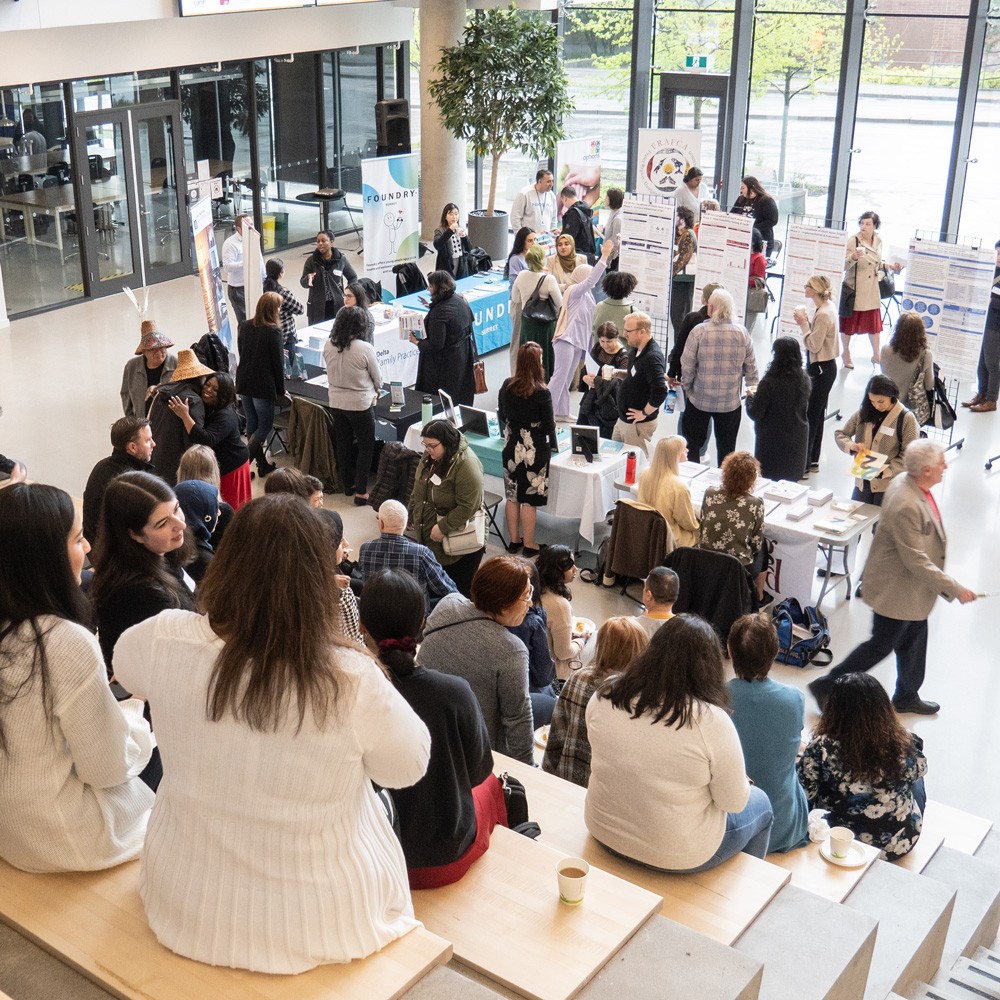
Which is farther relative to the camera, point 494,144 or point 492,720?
point 494,144

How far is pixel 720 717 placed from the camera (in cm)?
331

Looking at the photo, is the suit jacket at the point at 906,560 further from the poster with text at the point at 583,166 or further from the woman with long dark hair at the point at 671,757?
the poster with text at the point at 583,166

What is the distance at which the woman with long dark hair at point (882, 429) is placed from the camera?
703cm

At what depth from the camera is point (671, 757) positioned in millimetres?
3357

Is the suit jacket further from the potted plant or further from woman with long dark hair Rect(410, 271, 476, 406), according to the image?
the potted plant

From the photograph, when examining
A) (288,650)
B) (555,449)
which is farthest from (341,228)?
(288,650)

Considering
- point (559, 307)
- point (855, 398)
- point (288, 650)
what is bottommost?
point (855, 398)

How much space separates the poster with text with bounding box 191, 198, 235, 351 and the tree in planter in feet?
17.8

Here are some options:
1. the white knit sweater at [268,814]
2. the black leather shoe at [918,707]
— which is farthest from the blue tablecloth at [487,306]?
the white knit sweater at [268,814]

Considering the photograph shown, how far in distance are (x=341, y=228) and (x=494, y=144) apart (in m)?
3.40

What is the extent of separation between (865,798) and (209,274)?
694 cm

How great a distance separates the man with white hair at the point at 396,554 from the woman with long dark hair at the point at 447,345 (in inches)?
137

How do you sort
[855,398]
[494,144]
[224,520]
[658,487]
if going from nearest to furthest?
[224,520]
[658,487]
[855,398]
[494,144]

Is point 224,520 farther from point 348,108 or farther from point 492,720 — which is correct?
point 348,108
